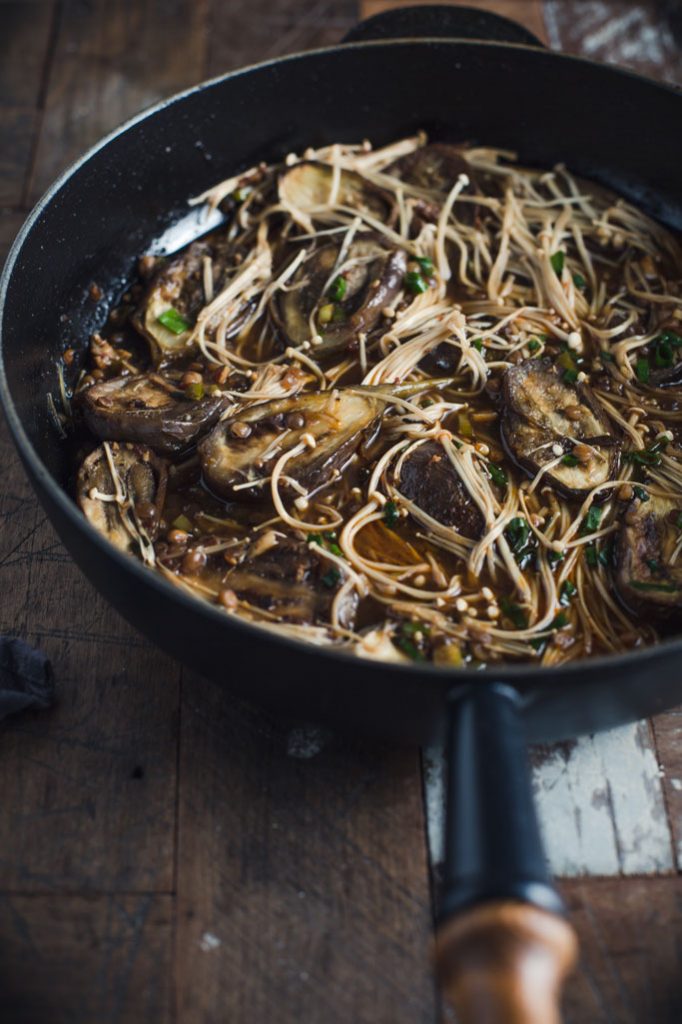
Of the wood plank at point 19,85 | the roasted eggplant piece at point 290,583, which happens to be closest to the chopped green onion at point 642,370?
the roasted eggplant piece at point 290,583

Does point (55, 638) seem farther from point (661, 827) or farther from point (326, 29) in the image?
point (326, 29)

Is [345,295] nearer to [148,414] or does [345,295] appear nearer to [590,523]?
[148,414]

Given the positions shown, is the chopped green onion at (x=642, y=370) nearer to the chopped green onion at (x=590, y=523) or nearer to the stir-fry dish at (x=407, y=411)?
the stir-fry dish at (x=407, y=411)

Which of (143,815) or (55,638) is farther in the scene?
(55,638)

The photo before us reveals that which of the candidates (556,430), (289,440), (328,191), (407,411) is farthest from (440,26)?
(289,440)

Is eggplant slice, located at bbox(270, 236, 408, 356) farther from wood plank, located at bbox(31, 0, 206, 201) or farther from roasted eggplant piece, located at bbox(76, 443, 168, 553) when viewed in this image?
wood plank, located at bbox(31, 0, 206, 201)

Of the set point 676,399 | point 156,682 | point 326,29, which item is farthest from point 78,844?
point 326,29
